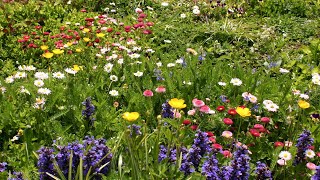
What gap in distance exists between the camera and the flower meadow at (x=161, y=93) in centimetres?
256

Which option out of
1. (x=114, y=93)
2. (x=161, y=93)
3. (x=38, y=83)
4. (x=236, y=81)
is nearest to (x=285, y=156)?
(x=236, y=81)

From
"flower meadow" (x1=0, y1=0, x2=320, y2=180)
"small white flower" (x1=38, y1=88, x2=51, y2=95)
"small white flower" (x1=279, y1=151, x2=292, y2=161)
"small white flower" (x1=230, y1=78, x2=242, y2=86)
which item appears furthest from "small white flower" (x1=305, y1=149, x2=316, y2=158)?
"small white flower" (x1=38, y1=88, x2=51, y2=95)

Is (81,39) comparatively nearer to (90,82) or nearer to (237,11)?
(90,82)

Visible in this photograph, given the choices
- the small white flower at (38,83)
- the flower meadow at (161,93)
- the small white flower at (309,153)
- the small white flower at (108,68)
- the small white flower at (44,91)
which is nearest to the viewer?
the flower meadow at (161,93)

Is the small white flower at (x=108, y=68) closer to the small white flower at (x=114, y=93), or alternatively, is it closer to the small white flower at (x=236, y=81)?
the small white flower at (x=114, y=93)

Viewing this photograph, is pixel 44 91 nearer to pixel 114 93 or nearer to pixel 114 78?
pixel 114 93

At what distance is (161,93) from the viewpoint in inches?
142

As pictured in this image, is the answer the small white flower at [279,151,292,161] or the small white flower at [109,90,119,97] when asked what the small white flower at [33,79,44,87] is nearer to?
the small white flower at [109,90,119,97]

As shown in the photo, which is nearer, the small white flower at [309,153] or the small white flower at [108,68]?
the small white flower at [309,153]

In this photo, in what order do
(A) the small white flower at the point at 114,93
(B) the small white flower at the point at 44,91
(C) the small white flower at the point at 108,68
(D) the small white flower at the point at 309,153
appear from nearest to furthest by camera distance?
(D) the small white flower at the point at 309,153, (B) the small white flower at the point at 44,91, (A) the small white flower at the point at 114,93, (C) the small white flower at the point at 108,68

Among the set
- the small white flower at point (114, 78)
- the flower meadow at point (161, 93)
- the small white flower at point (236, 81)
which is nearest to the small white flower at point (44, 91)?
the flower meadow at point (161, 93)

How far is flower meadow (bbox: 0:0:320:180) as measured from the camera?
2561 mm

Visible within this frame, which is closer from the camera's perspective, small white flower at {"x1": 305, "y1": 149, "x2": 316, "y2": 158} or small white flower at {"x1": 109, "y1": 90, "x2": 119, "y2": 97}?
small white flower at {"x1": 305, "y1": 149, "x2": 316, "y2": 158}

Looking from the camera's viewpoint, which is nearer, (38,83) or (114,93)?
(38,83)
